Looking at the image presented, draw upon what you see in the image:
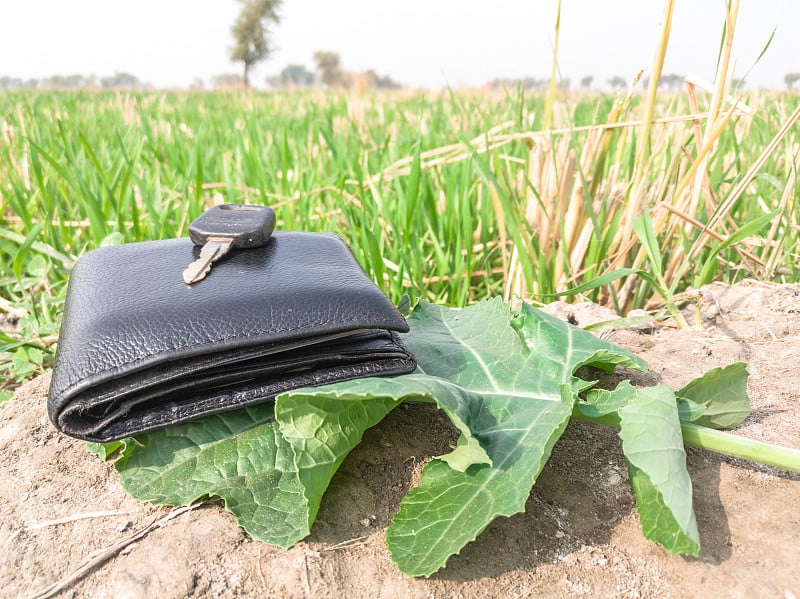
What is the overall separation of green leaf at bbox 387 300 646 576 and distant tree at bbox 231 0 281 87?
57986 mm

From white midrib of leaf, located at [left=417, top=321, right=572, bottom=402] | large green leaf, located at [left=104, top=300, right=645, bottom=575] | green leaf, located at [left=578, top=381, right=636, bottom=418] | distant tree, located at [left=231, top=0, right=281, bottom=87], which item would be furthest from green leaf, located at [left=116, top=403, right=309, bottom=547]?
distant tree, located at [left=231, top=0, right=281, bottom=87]

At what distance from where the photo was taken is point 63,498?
1195mm

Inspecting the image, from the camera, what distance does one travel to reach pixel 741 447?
107 centimetres

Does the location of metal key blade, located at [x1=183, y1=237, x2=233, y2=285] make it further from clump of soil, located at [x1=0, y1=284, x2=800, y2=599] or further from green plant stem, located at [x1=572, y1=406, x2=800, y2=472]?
green plant stem, located at [x1=572, y1=406, x2=800, y2=472]

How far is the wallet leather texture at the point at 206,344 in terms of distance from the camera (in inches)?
43.6

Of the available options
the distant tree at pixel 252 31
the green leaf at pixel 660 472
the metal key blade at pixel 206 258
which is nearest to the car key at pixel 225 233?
the metal key blade at pixel 206 258

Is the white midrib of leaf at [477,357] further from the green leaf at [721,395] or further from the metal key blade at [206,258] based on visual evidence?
the metal key blade at [206,258]

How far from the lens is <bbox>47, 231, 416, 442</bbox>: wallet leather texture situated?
1.11 meters

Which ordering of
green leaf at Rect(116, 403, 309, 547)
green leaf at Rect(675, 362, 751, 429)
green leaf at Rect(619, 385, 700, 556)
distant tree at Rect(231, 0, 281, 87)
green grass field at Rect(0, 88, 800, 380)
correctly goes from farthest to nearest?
distant tree at Rect(231, 0, 281, 87), green grass field at Rect(0, 88, 800, 380), green leaf at Rect(675, 362, 751, 429), green leaf at Rect(116, 403, 309, 547), green leaf at Rect(619, 385, 700, 556)

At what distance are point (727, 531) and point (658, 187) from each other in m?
1.34

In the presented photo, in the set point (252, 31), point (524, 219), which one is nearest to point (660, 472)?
point (524, 219)

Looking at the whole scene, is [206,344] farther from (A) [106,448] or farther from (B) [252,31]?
(B) [252,31]

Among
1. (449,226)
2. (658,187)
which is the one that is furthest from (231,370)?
(658,187)

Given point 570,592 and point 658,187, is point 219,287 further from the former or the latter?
point 658,187
